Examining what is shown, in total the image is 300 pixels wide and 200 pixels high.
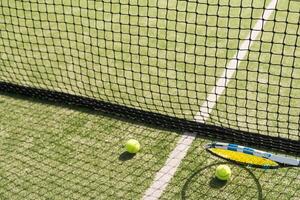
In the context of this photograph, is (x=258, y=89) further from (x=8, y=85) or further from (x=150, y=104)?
(x=8, y=85)

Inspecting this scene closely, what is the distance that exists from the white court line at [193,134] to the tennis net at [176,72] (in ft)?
0.06

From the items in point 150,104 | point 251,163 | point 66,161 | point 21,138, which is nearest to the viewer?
point 251,163

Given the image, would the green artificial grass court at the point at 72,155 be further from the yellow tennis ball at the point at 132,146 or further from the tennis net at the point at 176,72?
the tennis net at the point at 176,72

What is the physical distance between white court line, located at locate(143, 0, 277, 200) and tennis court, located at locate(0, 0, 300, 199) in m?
0.03

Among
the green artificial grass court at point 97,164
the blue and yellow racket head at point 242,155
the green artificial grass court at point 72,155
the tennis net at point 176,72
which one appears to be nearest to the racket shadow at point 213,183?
the green artificial grass court at point 97,164

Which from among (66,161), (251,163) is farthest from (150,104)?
(251,163)

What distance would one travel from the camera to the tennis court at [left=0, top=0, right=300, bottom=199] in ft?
14.7

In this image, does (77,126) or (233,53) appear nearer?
(77,126)

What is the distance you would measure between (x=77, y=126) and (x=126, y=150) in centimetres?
73

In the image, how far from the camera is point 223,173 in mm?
4340

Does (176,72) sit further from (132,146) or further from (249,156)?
(249,156)

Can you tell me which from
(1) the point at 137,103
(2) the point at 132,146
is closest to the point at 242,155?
(2) the point at 132,146

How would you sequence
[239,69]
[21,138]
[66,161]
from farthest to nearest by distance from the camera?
[239,69] → [21,138] → [66,161]

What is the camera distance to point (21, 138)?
17.0 ft
